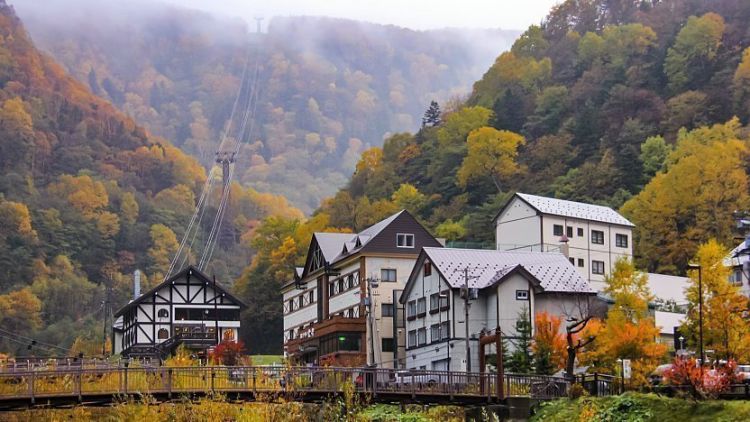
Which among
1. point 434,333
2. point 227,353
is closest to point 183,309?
point 227,353

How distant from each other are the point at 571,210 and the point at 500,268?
1777cm

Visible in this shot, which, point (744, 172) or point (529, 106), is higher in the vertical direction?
point (529, 106)

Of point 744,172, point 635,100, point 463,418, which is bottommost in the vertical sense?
point 463,418

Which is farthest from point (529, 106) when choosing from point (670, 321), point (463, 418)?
point (463, 418)

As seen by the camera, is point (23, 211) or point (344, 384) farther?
point (23, 211)

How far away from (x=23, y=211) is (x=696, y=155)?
101704 millimetres

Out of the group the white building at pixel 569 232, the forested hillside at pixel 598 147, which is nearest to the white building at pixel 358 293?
the white building at pixel 569 232

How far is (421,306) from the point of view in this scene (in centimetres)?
8188

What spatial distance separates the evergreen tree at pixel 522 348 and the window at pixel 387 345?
1213cm

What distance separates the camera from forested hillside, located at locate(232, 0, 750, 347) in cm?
10631

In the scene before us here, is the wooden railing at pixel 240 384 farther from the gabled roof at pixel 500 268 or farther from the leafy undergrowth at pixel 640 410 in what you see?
the gabled roof at pixel 500 268

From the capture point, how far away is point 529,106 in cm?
16088

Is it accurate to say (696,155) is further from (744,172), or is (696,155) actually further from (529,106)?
(529,106)

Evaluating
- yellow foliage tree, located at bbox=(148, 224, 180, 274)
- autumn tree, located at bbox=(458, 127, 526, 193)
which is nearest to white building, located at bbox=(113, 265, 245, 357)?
autumn tree, located at bbox=(458, 127, 526, 193)
